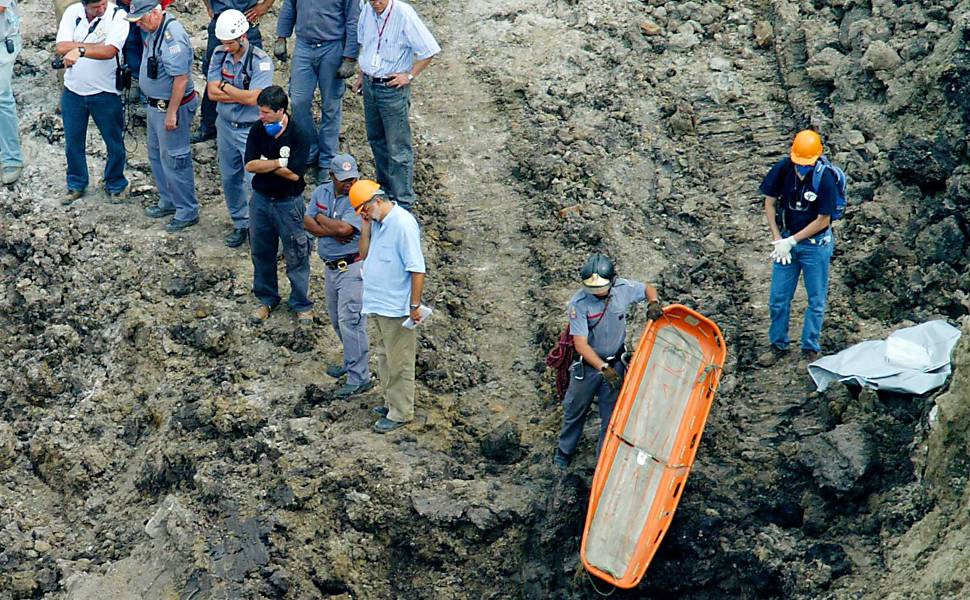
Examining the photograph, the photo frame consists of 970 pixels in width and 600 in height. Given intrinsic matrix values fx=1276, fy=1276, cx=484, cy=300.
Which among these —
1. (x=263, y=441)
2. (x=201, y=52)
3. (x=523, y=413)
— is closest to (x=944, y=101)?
(x=523, y=413)

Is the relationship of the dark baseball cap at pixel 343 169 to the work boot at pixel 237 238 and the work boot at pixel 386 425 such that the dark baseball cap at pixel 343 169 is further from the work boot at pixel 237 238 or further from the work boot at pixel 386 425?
the work boot at pixel 237 238

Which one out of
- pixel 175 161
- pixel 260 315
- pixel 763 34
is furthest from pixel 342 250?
pixel 763 34

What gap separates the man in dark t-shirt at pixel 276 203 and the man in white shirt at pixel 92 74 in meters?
1.91

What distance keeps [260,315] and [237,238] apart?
102 cm

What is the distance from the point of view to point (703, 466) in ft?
27.6

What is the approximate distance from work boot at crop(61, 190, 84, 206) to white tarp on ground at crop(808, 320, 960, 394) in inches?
259

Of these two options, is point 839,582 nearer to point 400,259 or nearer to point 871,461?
point 871,461

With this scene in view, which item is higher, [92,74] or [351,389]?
[92,74]

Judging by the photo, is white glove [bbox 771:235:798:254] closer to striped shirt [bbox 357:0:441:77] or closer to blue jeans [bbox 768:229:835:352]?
blue jeans [bbox 768:229:835:352]

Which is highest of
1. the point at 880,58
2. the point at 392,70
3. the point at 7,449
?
the point at 880,58

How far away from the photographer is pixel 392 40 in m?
10.1

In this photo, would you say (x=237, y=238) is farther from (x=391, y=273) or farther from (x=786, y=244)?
(x=786, y=244)

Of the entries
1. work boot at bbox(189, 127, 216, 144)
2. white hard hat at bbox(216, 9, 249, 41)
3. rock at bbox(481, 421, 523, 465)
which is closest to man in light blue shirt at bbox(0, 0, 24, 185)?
work boot at bbox(189, 127, 216, 144)

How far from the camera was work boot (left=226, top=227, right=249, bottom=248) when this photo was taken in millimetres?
10578
